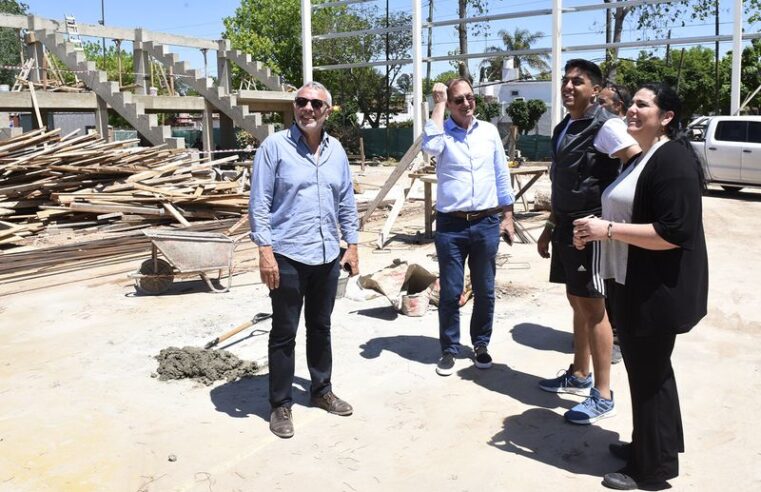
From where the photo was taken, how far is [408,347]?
6.00 m

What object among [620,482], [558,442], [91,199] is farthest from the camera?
[91,199]

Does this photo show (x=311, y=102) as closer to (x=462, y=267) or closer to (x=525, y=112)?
(x=462, y=267)

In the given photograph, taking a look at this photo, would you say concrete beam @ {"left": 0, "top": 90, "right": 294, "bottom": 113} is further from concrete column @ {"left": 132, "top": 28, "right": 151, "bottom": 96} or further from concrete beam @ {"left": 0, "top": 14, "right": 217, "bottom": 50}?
concrete beam @ {"left": 0, "top": 14, "right": 217, "bottom": 50}

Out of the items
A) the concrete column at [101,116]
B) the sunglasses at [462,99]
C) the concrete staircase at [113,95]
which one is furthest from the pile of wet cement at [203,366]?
the concrete column at [101,116]

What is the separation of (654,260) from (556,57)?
14659 millimetres

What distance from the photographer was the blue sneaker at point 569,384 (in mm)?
4875

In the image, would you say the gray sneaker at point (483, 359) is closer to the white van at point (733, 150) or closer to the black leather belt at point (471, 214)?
the black leather belt at point (471, 214)

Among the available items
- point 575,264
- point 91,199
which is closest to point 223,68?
point 91,199

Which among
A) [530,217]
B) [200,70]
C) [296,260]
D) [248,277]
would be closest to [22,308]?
[248,277]

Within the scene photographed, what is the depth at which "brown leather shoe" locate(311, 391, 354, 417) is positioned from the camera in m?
4.61

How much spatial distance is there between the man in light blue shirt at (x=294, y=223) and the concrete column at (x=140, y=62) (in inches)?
805

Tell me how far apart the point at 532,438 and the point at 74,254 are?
8.08m

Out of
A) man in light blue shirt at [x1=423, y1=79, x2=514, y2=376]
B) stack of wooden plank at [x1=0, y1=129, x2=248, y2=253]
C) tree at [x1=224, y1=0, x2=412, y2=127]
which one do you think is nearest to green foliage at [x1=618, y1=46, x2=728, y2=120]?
tree at [x1=224, y1=0, x2=412, y2=127]

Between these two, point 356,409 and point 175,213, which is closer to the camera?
point 356,409
